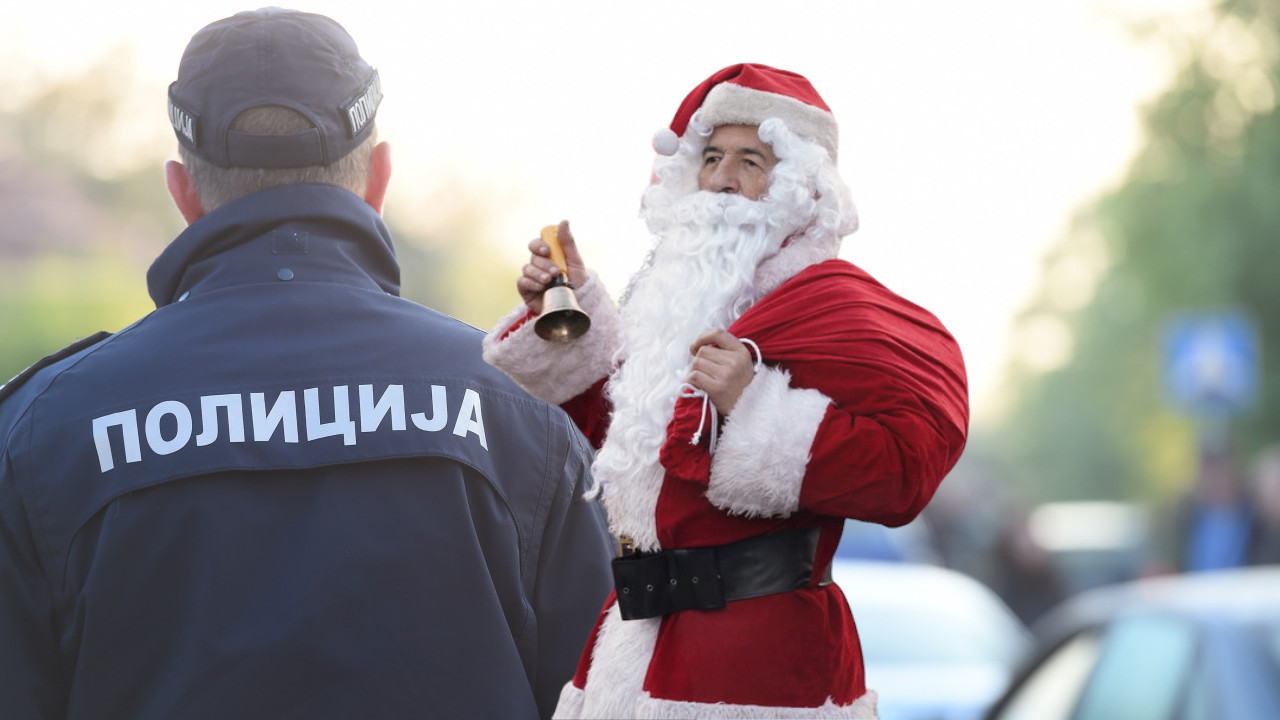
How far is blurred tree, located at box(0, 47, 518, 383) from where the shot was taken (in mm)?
30406

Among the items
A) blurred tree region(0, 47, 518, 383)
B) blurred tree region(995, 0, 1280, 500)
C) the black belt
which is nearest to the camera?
the black belt

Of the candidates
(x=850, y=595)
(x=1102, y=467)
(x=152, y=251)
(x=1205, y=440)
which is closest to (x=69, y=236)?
(x=152, y=251)

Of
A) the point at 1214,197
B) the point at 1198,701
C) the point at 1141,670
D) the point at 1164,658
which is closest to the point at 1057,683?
the point at 1141,670

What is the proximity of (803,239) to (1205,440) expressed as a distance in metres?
11.5

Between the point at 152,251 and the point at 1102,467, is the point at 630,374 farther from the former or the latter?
the point at 1102,467

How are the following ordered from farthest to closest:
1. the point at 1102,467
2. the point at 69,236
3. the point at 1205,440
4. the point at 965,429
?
the point at 1102,467 → the point at 69,236 → the point at 1205,440 → the point at 965,429

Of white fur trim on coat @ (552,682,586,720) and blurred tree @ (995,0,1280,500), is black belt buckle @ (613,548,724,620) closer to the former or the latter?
white fur trim on coat @ (552,682,586,720)

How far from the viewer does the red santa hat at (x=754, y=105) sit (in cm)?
331

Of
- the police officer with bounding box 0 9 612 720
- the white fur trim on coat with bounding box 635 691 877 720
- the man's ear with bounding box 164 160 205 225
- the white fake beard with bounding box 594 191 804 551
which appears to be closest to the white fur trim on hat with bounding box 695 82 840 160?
the white fake beard with bounding box 594 191 804 551

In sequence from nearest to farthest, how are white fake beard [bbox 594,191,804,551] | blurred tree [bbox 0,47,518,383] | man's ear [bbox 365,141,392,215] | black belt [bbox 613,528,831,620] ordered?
black belt [bbox 613,528,831,620] < white fake beard [bbox 594,191,804,551] < man's ear [bbox 365,141,392,215] < blurred tree [bbox 0,47,518,383]

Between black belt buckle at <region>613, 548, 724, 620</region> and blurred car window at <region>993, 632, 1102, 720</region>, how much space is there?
2.52 m

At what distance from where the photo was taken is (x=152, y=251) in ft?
159

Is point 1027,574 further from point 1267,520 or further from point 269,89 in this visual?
point 269,89

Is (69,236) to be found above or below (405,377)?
above
